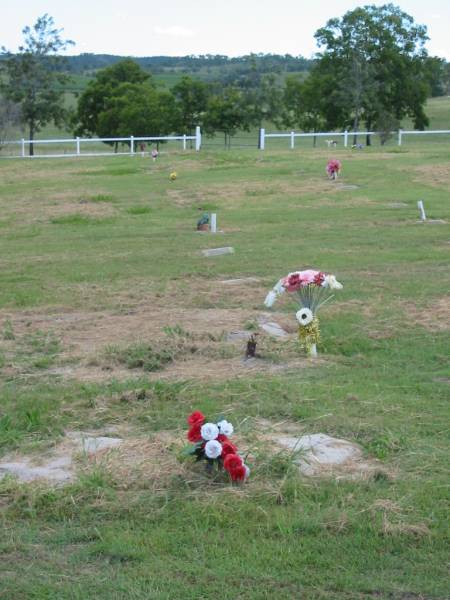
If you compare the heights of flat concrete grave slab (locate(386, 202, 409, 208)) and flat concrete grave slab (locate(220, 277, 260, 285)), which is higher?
flat concrete grave slab (locate(386, 202, 409, 208))

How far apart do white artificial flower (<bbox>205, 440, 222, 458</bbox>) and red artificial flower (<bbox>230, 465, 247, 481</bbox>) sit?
0.43ft

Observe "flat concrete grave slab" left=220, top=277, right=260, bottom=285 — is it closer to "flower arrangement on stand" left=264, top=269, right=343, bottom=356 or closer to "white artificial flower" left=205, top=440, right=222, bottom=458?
"flower arrangement on stand" left=264, top=269, right=343, bottom=356

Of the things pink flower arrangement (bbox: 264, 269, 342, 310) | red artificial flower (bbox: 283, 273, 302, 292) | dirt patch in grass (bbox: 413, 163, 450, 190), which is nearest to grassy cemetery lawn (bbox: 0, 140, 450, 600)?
pink flower arrangement (bbox: 264, 269, 342, 310)

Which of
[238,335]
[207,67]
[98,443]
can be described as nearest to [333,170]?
[238,335]

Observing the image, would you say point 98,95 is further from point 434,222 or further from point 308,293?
point 308,293

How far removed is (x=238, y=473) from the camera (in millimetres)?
5078

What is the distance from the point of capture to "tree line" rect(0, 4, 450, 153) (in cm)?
4762

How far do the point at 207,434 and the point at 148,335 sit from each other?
3.72m

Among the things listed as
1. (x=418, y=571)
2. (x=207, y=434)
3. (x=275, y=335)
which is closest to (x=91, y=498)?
(x=207, y=434)

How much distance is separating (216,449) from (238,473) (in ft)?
0.58

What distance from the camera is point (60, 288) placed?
1186cm

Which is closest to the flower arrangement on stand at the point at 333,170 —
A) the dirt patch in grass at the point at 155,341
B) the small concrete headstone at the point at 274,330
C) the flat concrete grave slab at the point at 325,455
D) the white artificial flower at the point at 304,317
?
the dirt patch in grass at the point at 155,341

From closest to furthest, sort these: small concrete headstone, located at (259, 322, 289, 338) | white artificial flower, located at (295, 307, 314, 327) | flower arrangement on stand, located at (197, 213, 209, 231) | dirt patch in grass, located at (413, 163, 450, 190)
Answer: white artificial flower, located at (295, 307, 314, 327), small concrete headstone, located at (259, 322, 289, 338), flower arrangement on stand, located at (197, 213, 209, 231), dirt patch in grass, located at (413, 163, 450, 190)

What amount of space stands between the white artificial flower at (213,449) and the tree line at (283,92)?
4156 centimetres
